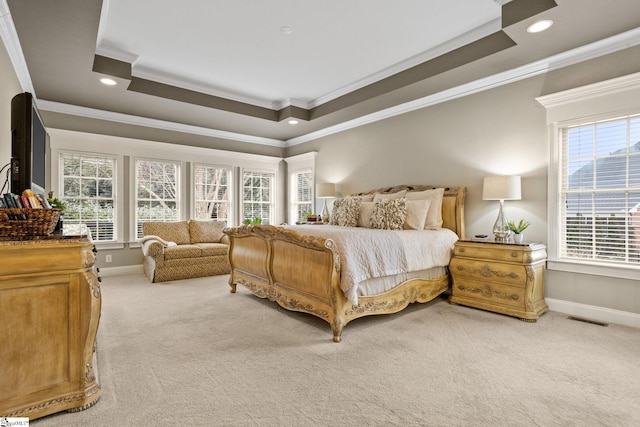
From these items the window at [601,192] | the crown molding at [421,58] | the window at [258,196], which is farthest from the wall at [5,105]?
the window at [601,192]

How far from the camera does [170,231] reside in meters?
5.57

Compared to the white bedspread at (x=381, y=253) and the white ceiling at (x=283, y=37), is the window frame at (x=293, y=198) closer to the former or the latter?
the white ceiling at (x=283, y=37)

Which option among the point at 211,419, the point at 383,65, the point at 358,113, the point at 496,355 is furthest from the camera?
the point at 358,113

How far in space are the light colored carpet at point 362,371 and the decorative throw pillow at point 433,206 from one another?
1089 millimetres

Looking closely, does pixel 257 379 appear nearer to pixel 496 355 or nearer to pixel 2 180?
pixel 496 355

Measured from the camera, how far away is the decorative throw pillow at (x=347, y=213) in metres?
4.41

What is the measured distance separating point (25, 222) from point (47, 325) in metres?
0.53

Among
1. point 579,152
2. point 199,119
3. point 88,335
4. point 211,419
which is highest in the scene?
point 199,119

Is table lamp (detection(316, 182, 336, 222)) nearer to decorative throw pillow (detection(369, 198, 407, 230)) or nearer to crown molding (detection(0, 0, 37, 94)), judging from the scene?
decorative throw pillow (detection(369, 198, 407, 230))

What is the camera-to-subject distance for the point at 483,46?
3443mm

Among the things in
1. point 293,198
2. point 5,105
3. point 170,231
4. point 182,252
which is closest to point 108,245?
point 170,231

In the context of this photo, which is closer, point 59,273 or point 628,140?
point 59,273

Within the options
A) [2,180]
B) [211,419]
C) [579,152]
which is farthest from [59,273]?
[579,152]

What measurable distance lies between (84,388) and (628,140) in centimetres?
460
